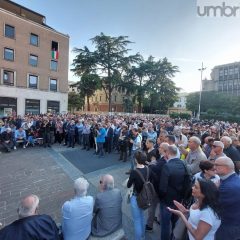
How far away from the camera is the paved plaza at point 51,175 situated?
17.4 feet

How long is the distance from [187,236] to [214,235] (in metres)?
0.41

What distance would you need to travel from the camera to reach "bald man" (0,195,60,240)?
2.20 meters

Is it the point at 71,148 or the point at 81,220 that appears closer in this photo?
the point at 81,220

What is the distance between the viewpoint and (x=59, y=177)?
7.81 m

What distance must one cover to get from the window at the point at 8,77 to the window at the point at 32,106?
124 inches

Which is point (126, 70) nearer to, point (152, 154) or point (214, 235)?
point (152, 154)

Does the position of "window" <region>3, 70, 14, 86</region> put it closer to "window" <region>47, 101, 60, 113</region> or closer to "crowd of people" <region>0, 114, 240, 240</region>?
"window" <region>47, 101, 60, 113</region>

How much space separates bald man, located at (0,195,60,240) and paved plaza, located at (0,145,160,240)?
2313 millimetres

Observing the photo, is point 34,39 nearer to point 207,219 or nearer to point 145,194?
point 145,194

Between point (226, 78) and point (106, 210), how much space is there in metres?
85.4

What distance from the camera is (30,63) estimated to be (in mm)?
30953

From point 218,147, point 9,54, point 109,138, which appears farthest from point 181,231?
point 9,54

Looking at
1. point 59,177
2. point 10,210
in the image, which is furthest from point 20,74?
point 10,210

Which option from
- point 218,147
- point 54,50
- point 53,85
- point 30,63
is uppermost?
point 54,50
